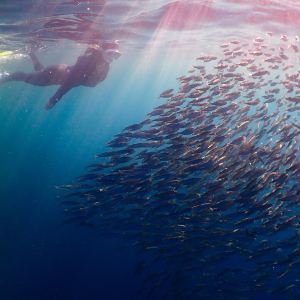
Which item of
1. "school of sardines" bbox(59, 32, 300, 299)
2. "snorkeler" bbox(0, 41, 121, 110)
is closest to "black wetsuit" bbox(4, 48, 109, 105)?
"snorkeler" bbox(0, 41, 121, 110)

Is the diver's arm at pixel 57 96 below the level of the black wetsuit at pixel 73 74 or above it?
below

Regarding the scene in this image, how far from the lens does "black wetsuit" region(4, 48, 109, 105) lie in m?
11.1

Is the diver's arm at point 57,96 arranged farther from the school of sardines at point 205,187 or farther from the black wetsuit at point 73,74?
the school of sardines at point 205,187

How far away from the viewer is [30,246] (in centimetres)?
1636

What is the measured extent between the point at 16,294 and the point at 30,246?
3417 mm

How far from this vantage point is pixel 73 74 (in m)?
11.1

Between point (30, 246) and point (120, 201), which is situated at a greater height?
point (120, 201)

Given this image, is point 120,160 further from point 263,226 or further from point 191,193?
point 263,226

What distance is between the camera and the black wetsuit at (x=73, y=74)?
436 inches

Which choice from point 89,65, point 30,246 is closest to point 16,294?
point 30,246

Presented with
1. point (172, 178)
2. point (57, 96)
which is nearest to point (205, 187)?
point (172, 178)

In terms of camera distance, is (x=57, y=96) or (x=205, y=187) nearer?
(x=205, y=187)

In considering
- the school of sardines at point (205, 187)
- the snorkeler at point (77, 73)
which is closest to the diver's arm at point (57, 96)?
the snorkeler at point (77, 73)

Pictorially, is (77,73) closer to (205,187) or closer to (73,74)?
(73,74)
